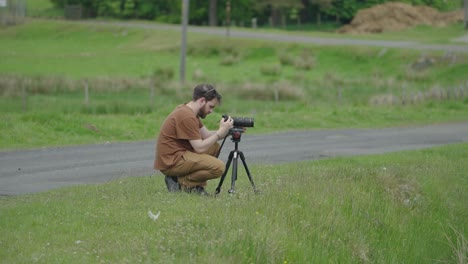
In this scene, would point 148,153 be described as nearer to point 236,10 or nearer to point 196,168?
point 196,168

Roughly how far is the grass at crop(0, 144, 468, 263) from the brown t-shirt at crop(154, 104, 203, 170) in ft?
1.53

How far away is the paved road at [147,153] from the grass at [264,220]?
1.53 meters

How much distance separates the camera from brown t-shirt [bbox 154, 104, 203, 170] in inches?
494

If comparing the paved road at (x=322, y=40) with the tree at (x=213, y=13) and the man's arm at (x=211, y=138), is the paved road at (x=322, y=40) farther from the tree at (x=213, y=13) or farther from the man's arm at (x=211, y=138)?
the man's arm at (x=211, y=138)

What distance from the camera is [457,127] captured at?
98.9ft

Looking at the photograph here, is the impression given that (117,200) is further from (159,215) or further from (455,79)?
(455,79)

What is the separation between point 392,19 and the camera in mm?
73562

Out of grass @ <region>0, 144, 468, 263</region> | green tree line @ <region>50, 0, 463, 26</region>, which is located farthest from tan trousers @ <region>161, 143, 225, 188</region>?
green tree line @ <region>50, 0, 463, 26</region>

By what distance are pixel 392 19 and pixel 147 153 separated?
54.2 meters

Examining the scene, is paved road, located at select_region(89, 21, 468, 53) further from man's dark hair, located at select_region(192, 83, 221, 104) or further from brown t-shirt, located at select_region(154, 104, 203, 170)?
man's dark hair, located at select_region(192, 83, 221, 104)

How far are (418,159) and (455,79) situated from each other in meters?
26.3

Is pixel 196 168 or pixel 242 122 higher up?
pixel 242 122

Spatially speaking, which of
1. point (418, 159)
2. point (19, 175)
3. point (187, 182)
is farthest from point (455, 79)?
point (187, 182)

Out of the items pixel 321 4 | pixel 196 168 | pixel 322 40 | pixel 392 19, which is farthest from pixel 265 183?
pixel 321 4
